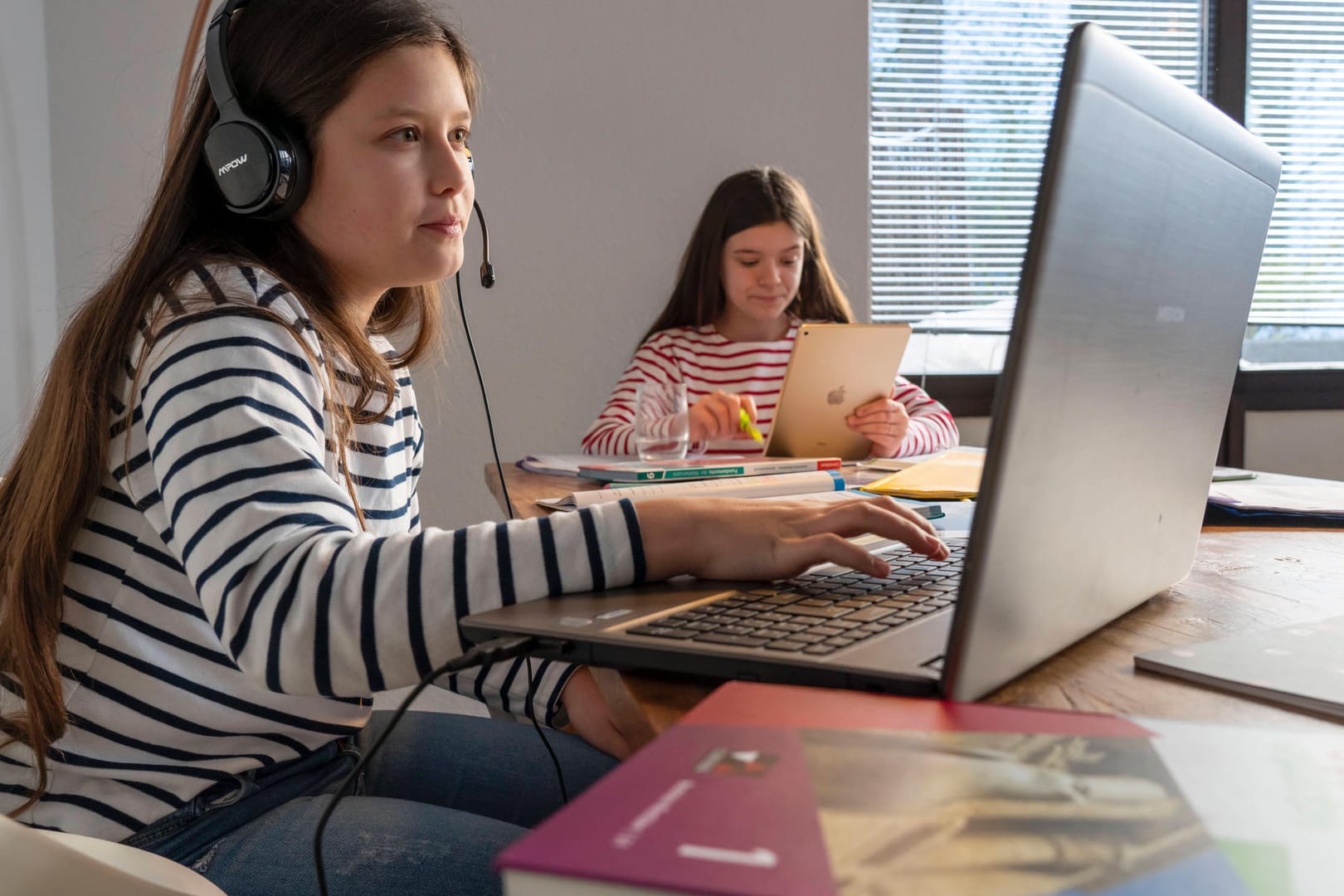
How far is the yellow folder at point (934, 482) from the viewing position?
1.13 m

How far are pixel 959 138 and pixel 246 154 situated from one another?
2.30m

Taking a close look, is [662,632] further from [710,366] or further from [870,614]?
[710,366]

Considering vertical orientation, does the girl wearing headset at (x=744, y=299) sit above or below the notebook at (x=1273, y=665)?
above

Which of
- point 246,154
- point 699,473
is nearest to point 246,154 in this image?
point 246,154

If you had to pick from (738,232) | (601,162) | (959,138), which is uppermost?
(959,138)

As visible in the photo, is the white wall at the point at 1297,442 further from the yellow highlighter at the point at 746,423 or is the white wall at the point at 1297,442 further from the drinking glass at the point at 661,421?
the drinking glass at the point at 661,421

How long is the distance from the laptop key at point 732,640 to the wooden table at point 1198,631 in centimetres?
2

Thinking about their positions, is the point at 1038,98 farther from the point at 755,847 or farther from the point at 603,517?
the point at 755,847

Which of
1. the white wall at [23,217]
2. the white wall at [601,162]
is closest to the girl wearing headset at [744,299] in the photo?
the white wall at [601,162]

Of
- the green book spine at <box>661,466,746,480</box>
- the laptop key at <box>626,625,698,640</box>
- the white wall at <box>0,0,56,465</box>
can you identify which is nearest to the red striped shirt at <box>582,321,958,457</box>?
the green book spine at <box>661,466,746,480</box>

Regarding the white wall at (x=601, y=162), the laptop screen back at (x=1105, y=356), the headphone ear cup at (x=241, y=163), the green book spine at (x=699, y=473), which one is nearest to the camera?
the laptop screen back at (x=1105, y=356)

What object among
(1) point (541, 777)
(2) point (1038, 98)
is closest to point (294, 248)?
(1) point (541, 777)

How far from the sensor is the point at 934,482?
1199 mm

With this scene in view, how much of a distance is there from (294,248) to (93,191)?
1.58 m
